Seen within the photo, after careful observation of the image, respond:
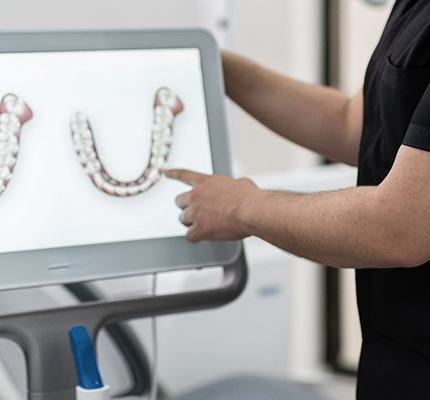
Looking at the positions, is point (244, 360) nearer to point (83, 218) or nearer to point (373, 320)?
point (373, 320)

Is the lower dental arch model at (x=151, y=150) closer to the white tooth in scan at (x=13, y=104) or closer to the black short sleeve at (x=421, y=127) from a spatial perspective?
the white tooth in scan at (x=13, y=104)

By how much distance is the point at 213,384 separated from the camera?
94 centimetres

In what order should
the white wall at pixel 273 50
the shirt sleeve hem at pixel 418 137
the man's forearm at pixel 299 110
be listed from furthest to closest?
the white wall at pixel 273 50, the man's forearm at pixel 299 110, the shirt sleeve hem at pixel 418 137

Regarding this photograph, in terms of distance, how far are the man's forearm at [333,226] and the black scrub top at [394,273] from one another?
123 millimetres

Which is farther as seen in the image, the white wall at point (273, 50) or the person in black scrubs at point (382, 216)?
the white wall at point (273, 50)

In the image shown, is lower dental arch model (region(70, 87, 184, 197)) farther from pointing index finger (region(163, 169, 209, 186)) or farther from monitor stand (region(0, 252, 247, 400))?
monitor stand (region(0, 252, 247, 400))

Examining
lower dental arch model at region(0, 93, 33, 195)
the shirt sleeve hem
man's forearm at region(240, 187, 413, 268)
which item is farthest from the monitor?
the shirt sleeve hem

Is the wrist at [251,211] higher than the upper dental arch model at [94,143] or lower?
lower

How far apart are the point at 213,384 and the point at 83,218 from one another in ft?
0.82

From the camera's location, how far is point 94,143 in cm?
107

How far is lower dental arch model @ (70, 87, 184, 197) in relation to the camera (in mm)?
1055

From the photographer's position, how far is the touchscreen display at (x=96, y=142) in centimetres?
102

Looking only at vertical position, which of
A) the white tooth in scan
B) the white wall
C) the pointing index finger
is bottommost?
the white wall

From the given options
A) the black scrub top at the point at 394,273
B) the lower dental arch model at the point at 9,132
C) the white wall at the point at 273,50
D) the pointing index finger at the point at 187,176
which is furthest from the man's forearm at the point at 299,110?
the white wall at the point at 273,50
